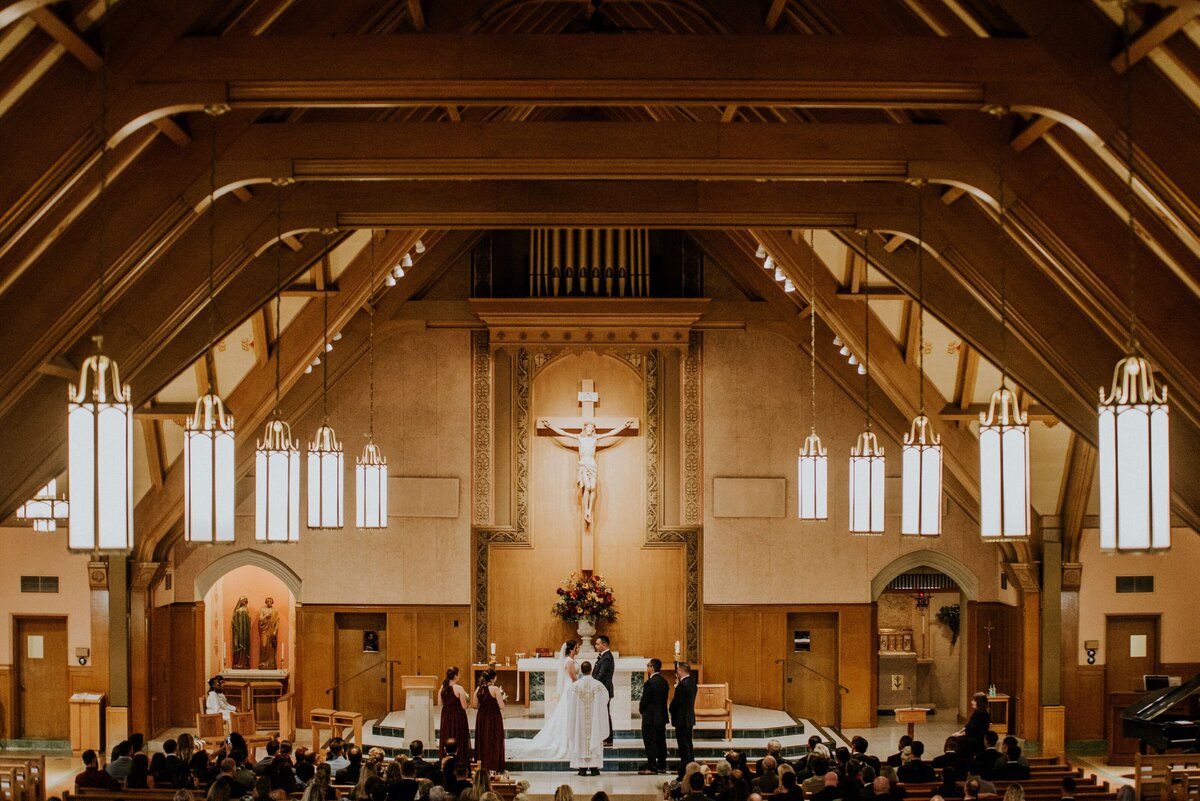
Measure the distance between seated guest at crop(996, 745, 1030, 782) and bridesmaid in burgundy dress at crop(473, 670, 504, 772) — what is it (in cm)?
541

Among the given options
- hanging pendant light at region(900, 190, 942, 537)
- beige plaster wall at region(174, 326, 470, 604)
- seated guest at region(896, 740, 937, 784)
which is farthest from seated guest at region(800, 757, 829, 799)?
beige plaster wall at region(174, 326, 470, 604)

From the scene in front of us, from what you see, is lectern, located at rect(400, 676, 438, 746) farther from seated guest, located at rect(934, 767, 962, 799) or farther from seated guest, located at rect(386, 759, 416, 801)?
seated guest, located at rect(934, 767, 962, 799)

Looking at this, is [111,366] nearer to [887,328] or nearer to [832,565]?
[887,328]

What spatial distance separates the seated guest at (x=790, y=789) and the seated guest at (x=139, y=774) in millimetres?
5308

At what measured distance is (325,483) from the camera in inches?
380

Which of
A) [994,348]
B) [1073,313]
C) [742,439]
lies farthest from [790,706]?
[1073,313]

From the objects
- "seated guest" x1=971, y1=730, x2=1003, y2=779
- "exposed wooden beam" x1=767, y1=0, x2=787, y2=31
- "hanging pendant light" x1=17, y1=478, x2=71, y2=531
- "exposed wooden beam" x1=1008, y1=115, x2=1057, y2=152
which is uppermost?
"exposed wooden beam" x1=767, y1=0, x2=787, y2=31

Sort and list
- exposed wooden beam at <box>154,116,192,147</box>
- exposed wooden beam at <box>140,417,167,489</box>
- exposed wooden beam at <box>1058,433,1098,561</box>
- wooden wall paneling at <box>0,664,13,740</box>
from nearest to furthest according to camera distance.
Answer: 1. exposed wooden beam at <box>154,116,192,147</box>
2. exposed wooden beam at <box>140,417,167,489</box>
3. exposed wooden beam at <box>1058,433,1098,561</box>
4. wooden wall paneling at <box>0,664,13,740</box>

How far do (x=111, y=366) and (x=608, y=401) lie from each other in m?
13.1

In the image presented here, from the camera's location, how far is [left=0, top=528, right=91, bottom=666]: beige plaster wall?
1728 centimetres

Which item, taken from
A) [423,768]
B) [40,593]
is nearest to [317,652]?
[40,593]

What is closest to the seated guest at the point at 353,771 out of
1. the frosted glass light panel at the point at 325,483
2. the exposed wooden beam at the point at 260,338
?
the frosted glass light panel at the point at 325,483

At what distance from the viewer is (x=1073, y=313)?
9805mm

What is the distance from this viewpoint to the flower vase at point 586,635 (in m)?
17.0
